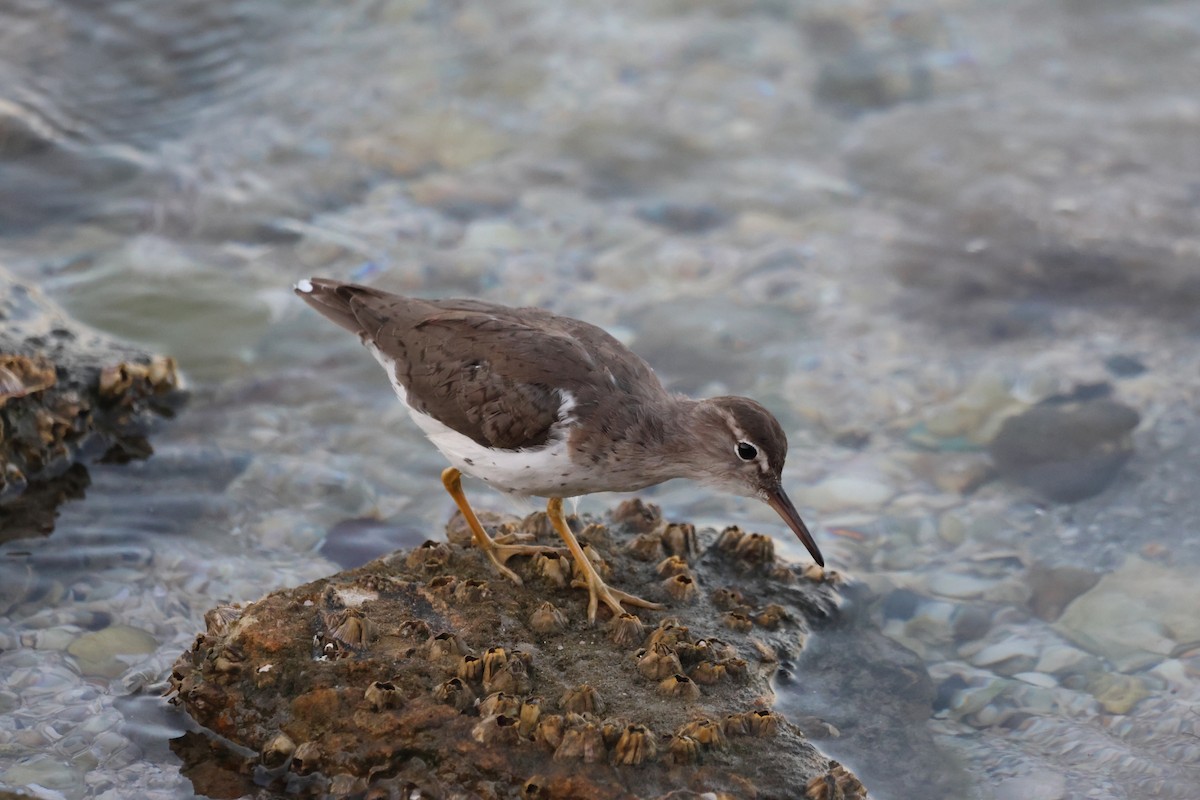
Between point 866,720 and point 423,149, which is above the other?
point 423,149

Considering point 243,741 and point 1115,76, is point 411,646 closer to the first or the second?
point 243,741

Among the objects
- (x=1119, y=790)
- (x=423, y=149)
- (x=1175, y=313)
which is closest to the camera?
(x=1119, y=790)

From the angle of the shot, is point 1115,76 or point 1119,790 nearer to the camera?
point 1119,790

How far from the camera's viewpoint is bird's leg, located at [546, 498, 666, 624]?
530 cm

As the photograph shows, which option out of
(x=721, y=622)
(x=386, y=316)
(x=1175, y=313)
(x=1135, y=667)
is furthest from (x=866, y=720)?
(x=1175, y=313)

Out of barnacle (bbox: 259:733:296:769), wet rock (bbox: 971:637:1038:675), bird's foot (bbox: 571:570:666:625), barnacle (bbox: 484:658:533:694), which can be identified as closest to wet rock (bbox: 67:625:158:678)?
barnacle (bbox: 259:733:296:769)

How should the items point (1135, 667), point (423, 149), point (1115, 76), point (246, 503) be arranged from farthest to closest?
point (1115, 76)
point (423, 149)
point (246, 503)
point (1135, 667)

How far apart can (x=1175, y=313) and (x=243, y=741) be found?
23.0ft

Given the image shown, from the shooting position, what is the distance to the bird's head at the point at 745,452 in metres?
5.62

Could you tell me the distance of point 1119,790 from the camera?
5.15m

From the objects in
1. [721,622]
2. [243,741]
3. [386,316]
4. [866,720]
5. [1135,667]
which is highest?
[386,316]

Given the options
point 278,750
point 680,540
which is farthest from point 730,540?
point 278,750

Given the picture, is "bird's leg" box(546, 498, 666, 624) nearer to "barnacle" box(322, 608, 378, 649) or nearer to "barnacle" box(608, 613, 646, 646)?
"barnacle" box(608, 613, 646, 646)

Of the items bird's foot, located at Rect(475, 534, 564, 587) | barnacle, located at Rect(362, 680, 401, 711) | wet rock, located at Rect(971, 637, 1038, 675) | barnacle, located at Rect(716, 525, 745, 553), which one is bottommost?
wet rock, located at Rect(971, 637, 1038, 675)
